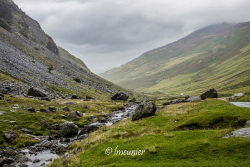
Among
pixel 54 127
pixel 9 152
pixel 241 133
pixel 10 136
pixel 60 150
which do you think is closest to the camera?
pixel 241 133

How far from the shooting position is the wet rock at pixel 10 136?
42.2m

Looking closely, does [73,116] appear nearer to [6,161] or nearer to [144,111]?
[144,111]

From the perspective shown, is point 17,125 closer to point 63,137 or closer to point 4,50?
point 63,137

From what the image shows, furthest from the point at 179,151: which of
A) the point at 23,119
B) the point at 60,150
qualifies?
the point at 23,119

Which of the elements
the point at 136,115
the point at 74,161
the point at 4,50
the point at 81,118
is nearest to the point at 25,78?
the point at 4,50

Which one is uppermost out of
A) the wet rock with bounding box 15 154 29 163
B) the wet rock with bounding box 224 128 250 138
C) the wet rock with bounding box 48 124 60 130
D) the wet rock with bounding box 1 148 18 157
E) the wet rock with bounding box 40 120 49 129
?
the wet rock with bounding box 40 120 49 129

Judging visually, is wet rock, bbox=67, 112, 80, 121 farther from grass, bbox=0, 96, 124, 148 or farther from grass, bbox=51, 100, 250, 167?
grass, bbox=51, 100, 250, 167

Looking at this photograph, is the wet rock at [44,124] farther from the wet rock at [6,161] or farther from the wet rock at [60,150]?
the wet rock at [6,161]

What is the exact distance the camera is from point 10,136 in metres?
42.6

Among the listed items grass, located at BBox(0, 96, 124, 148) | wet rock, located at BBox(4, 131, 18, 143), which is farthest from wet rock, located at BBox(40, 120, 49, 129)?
wet rock, located at BBox(4, 131, 18, 143)

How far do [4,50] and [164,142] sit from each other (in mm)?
124839

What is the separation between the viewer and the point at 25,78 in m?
111

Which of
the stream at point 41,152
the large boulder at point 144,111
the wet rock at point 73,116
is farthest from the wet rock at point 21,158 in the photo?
the wet rock at point 73,116

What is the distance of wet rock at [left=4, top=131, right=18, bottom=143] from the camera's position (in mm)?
42156
